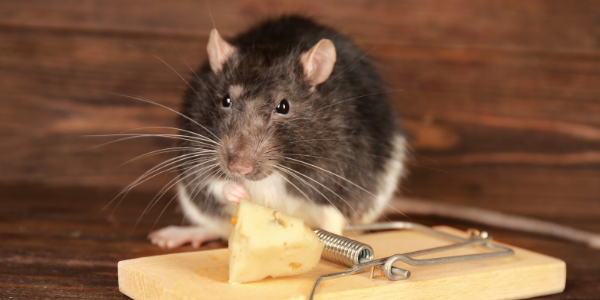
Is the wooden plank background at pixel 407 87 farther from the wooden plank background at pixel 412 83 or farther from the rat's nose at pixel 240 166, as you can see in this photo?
the rat's nose at pixel 240 166

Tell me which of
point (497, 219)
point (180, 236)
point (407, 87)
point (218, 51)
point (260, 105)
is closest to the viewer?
point (260, 105)

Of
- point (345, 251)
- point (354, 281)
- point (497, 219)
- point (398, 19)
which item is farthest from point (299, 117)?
point (398, 19)

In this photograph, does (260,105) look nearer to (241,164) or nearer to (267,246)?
(241,164)

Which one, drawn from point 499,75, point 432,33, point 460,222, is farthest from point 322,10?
point 460,222

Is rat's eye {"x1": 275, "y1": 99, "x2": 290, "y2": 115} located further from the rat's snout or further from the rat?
the rat's snout

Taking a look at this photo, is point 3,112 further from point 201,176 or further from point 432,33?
point 432,33
